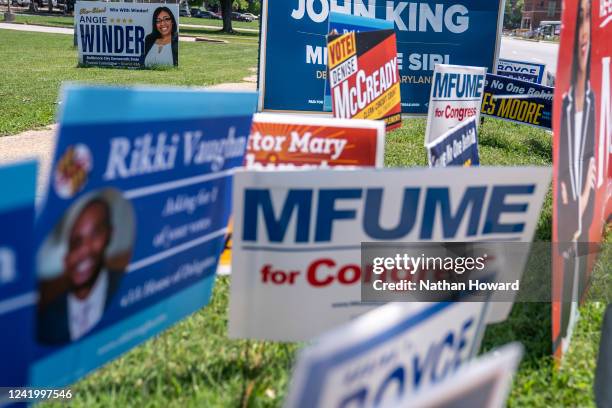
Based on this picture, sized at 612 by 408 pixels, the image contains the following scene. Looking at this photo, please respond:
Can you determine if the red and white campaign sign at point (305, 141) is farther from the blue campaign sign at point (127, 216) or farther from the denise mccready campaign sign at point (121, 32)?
the denise mccready campaign sign at point (121, 32)

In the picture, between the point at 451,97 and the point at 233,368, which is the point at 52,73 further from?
the point at 233,368

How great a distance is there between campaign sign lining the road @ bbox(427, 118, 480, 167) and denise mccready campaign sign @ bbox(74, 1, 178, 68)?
17.4 metres

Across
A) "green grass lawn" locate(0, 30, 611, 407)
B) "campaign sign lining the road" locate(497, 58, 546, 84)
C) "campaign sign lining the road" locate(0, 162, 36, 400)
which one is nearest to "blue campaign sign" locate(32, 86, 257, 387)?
"campaign sign lining the road" locate(0, 162, 36, 400)

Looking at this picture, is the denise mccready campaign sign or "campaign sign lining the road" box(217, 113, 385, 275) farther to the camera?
the denise mccready campaign sign

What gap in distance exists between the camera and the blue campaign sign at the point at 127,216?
1959 mm

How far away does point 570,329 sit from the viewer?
139 inches

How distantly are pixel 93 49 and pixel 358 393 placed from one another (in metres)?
20.4

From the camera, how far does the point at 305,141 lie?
3.35 metres

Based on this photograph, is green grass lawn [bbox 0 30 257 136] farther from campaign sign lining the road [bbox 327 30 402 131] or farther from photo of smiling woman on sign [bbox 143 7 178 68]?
campaign sign lining the road [bbox 327 30 402 131]

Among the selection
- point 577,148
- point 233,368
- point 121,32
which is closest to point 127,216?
point 233,368

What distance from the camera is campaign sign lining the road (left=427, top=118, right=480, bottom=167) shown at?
357 centimetres

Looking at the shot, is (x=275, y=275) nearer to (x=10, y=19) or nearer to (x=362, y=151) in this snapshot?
(x=362, y=151)

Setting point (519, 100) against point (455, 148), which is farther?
point (519, 100)

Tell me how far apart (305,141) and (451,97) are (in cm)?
318
